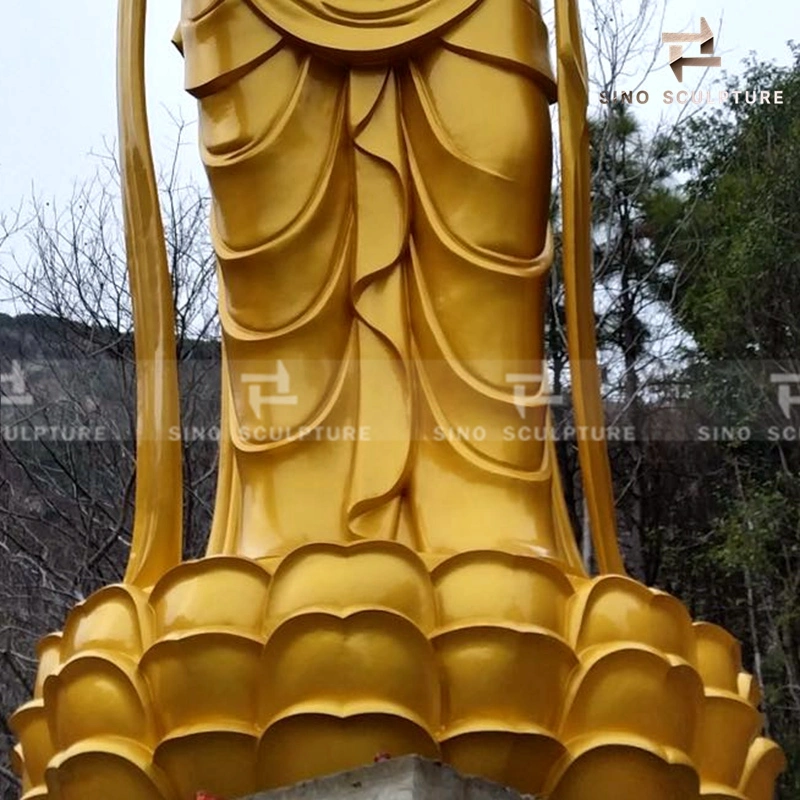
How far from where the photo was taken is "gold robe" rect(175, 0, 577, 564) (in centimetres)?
283

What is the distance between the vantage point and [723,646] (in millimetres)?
2703

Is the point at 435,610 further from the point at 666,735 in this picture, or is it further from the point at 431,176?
the point at 431,176

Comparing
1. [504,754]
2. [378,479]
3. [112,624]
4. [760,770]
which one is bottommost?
[760,770]

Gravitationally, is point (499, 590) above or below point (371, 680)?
above

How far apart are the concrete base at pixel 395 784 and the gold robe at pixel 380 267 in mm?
627

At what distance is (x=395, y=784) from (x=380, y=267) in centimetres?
108

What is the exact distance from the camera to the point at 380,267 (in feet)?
9.70

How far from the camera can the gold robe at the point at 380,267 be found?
2828 millimetres

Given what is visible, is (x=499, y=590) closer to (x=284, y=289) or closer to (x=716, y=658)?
(x=716, y=658)

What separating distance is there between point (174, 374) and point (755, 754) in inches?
45.0

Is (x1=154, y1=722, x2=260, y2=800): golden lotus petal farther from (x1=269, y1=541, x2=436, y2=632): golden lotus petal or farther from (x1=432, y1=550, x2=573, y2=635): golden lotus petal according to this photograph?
(x1=432, y1=550, x2=573, y2=635): golden lotus petal

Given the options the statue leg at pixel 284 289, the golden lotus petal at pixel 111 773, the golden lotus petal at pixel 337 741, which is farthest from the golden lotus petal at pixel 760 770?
the golden lotus petal at pixel 111 773

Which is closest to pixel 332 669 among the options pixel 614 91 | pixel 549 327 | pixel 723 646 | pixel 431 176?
pixel 723 646

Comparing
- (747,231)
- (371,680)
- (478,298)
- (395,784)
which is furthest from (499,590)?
(747,231)
